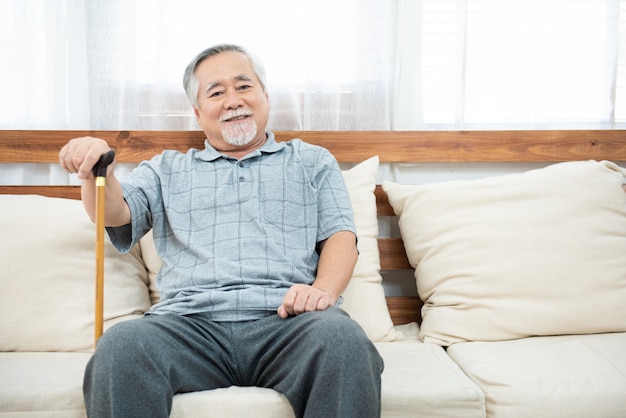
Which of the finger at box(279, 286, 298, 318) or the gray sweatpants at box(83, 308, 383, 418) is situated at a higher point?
the finger at box(279, 286, 298, 318)

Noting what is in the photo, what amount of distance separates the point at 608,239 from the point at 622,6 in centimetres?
87

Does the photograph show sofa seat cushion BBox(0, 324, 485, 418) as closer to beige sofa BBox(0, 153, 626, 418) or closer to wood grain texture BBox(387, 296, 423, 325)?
beige sofa BBox(0, 153, 626, 418)

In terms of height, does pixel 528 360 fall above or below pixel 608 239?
below

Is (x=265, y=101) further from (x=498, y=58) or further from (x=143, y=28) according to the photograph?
(x=498, y=58)

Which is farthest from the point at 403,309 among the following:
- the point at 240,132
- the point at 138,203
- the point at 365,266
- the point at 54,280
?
the point at 54,280

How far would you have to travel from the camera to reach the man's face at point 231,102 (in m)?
1.64

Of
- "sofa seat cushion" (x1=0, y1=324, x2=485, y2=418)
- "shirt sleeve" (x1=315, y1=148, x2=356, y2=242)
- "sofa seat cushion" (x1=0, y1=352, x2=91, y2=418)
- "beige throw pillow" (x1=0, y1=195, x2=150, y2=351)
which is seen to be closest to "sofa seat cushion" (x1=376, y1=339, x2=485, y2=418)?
"sofa seat cushion" (x1=0, y1=324, x2=485, y2=418)

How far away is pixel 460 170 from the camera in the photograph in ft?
6.64

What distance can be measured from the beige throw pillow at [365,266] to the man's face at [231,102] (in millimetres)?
333

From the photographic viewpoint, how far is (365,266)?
1.71 meters

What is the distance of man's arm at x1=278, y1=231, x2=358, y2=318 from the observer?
4.37 feet

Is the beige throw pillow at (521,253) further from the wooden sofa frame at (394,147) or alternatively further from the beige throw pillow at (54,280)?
the beige throw pillow at (54,280)

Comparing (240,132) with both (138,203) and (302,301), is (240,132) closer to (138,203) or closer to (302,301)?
(138,203)

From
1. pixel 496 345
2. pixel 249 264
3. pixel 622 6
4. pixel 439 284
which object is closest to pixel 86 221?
pixel 249 264
